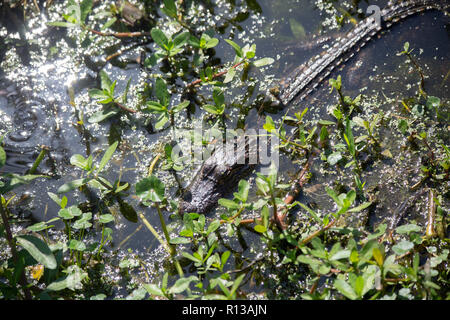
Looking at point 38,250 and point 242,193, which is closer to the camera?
point 38,250

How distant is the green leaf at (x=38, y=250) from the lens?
8.05 ft

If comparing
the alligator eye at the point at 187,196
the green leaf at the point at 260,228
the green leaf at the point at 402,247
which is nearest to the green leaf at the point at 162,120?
the alligator eye at the point at 187,196

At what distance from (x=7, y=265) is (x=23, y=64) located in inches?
78.0

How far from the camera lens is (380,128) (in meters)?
3.18

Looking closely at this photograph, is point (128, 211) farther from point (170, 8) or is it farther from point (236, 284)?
point (170, 8)

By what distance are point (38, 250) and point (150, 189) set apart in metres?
0.79

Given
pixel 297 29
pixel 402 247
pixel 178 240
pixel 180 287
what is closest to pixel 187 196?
pixel 178 240

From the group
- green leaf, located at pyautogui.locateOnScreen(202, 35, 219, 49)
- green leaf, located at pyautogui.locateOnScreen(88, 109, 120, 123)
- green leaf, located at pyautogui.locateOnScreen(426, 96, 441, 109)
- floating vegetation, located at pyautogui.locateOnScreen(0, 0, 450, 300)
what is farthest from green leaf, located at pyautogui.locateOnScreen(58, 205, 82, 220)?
green leaf, located at pyautogui.locateOnScreen(426, 96, 441, 109)

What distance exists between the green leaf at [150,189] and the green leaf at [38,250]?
2.22 ft

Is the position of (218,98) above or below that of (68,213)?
above

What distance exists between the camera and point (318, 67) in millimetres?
3500

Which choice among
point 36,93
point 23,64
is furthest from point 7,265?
point 23,64

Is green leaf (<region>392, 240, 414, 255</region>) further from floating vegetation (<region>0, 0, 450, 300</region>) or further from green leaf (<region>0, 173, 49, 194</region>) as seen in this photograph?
green leaf (<region>0, 173, 49, 194</region>)

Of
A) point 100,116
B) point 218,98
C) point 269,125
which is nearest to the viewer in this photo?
point 269,125
